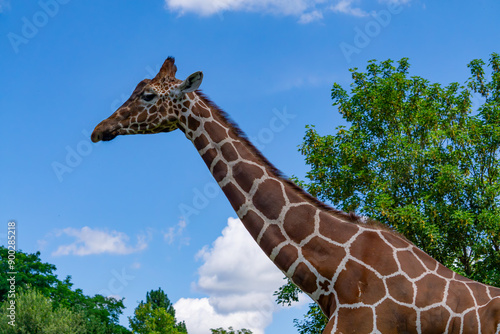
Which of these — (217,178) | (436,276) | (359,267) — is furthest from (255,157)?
(436,276)

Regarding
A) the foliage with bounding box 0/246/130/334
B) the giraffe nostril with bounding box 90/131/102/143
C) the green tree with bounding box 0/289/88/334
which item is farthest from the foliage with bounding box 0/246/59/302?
the giraffe nostril with bounding box 90/131/102/143

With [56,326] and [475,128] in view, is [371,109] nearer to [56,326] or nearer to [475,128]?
[475,128]

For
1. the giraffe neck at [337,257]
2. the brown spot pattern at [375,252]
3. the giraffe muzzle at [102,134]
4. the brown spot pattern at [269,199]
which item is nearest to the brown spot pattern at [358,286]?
the giraffe neck at [337,257]

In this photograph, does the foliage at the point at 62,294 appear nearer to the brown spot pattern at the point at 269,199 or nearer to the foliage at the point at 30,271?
the foliage at the point at 30,271

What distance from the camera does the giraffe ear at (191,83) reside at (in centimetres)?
716

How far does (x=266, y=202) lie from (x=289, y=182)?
0.49 m

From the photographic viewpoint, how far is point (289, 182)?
7.06m

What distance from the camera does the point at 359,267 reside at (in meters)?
6.19

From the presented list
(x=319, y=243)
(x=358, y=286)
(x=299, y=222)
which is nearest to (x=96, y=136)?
(x=299, y=222)

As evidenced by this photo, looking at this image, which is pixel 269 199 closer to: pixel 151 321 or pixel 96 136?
pixel 96 136

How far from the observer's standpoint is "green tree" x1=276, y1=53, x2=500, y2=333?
1764 centimetres

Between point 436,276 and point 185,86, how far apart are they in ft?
13.5

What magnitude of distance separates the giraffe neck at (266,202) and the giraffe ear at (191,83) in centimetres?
22

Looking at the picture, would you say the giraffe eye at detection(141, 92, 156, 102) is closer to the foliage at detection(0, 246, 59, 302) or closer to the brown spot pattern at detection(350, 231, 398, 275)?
the brown spot pattern at detection(350, 231, 398, 275)
